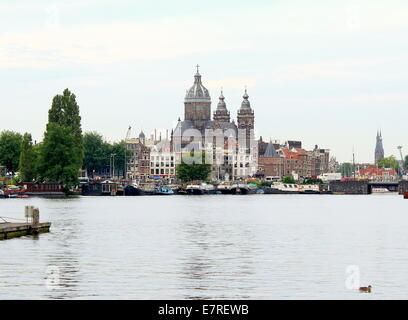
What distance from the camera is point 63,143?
575ft

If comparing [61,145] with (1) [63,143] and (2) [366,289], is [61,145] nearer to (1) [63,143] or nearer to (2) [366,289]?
(1) [63,143]

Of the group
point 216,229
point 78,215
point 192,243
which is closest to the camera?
point 192,243

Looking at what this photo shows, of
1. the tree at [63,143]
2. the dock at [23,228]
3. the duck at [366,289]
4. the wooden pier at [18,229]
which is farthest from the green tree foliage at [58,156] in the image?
the duck at [366,289]

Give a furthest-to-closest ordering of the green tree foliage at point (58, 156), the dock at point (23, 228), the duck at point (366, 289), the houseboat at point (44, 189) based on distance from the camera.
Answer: the houseboat at point (44, 189), the green tree foliage at point (58, 156), the dock at point (23, 228), the duck at point (366, 289)

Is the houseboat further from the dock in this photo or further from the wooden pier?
the wooden pier

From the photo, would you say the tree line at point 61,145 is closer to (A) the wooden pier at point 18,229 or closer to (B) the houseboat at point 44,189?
(B) the houseboat at point 44,189

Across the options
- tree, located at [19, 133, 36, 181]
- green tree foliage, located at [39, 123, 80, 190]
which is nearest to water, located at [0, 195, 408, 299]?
green tree foliage, located at [39, 123, 80, 190]

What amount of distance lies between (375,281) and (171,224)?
169ft

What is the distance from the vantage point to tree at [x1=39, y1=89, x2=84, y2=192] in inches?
6865

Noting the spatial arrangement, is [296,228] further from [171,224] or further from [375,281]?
[375,281]

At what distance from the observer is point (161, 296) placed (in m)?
40.6

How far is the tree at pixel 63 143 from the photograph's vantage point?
174 m

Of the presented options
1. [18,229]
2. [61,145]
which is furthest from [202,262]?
[61,145]
